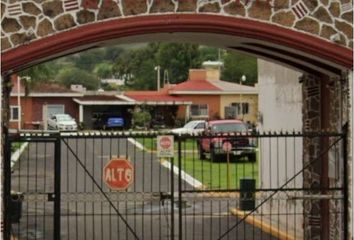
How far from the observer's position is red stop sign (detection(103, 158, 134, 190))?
10.8 m

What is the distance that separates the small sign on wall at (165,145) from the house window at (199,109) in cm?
5617

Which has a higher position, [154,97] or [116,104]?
[154,97]

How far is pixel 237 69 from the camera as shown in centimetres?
9169

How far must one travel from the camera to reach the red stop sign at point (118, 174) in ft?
35.6

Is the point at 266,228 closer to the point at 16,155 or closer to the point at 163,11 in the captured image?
the point at 163,11

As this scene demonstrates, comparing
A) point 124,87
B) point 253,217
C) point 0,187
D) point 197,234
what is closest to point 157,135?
point 0,187

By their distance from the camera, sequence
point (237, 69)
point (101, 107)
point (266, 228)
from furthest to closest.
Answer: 1. point (237, 69)
2. point (101, 107)
3. point (266, 228)

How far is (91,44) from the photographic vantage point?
10.4 m

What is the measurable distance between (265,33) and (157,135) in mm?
2091

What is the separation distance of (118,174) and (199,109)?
56769mm

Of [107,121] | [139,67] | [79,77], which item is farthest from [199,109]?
[79,77]

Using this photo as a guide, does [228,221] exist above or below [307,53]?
below

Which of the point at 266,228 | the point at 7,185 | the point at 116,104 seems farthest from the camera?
the point at 116,104

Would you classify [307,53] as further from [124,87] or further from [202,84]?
[124,87]
